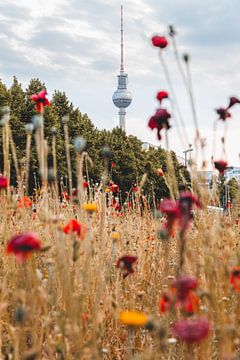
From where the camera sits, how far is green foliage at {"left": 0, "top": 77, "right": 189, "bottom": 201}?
56.5ft

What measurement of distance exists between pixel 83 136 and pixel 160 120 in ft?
61.8

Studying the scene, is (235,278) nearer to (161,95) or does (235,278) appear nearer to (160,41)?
(161,95)

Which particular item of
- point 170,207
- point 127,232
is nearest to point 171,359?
point 170,207

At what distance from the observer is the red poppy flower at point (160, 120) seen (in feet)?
5.43

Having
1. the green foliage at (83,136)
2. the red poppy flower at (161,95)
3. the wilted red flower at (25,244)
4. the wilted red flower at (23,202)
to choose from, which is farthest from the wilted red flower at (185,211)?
the green foliage at (83,136)

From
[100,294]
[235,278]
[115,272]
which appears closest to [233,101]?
[235,278]

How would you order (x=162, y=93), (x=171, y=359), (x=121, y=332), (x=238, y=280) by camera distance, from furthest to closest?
(x=121, y=332)
(x=171, y=359)
(x=162, y=93)
(x=238, y=280)

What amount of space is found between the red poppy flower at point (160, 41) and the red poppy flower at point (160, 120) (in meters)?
0.48

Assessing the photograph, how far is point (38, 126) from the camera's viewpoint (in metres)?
1.84

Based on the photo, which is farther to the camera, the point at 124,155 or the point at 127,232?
the point at 124,155

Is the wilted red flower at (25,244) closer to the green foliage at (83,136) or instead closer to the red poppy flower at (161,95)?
the red poppy flower at (161,95)

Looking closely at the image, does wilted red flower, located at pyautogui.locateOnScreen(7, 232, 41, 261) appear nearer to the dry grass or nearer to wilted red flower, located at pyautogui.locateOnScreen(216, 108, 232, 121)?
the dry grass

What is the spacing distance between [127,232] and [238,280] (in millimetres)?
2645

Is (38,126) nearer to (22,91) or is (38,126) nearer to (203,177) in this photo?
(203,177)
